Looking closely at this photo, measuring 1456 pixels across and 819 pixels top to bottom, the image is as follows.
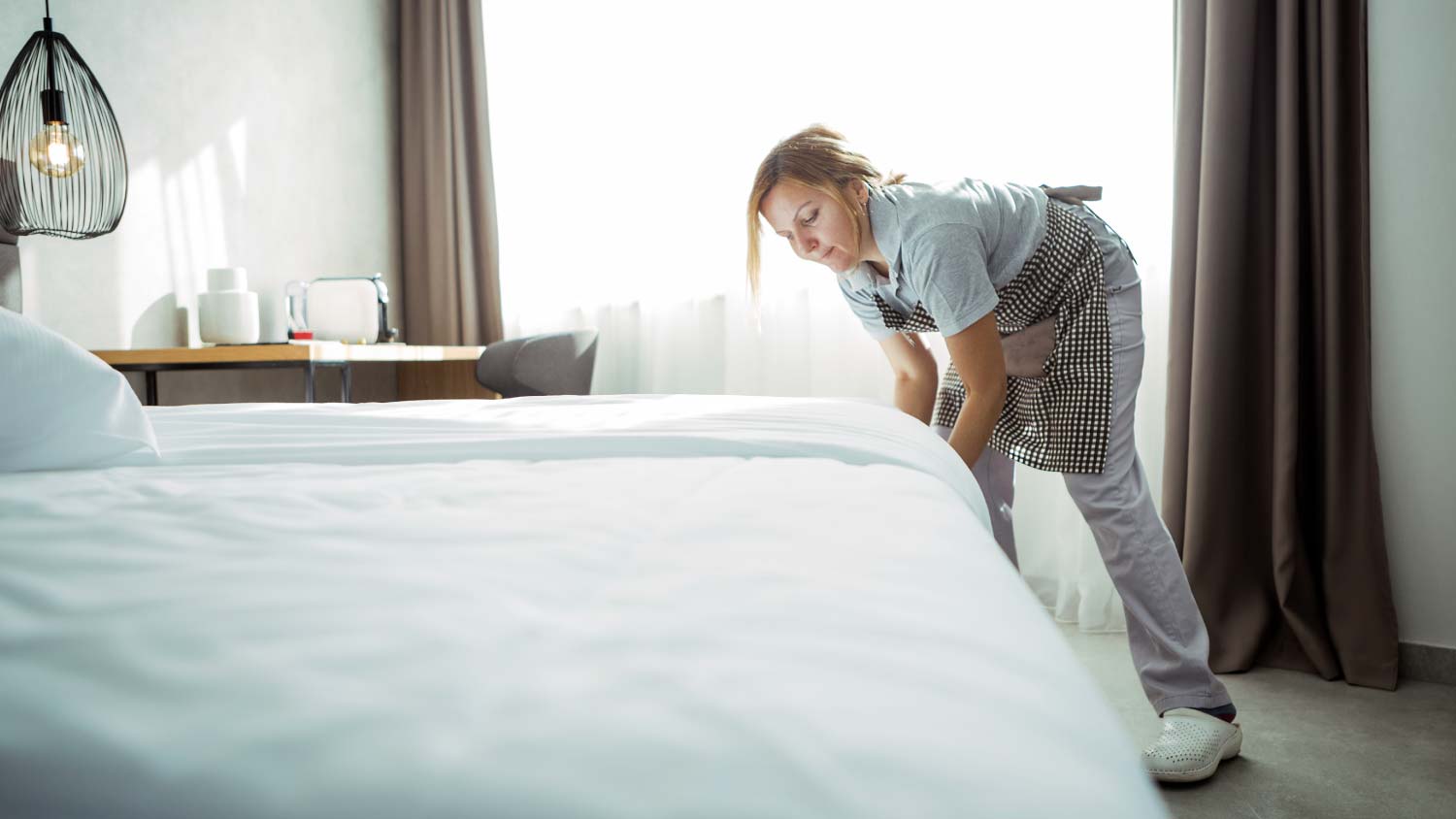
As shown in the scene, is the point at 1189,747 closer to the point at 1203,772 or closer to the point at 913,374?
the point at 1203,772

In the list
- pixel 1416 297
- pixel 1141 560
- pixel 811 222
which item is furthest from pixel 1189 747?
pixel 1416 297

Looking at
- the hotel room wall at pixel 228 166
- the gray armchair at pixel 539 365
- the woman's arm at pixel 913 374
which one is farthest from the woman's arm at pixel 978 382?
the hotel room wall at pixel 228 166

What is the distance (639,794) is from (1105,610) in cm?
247

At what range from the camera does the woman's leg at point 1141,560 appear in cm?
158

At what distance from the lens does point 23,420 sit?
763mm

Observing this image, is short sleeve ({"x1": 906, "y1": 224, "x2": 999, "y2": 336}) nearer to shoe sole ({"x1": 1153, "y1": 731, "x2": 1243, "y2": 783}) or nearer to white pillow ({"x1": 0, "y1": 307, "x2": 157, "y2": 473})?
shoe sole ({"x1": 1153, "y1": 731, "x2": 1243, "y2": 783})

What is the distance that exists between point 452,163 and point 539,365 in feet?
3.51

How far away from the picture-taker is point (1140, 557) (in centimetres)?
159

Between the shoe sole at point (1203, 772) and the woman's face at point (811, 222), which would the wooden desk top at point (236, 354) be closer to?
the woman's face at point (811, 222)

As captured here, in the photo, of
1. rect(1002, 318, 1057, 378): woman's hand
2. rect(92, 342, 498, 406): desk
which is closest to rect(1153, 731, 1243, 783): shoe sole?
rect(1002, 318, 1057, 378): woman's hand

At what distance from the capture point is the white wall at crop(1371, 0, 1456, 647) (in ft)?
6.50

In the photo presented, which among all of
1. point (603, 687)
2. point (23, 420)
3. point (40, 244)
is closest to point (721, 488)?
point (603, 687)

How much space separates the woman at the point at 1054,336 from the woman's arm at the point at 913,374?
0.13m

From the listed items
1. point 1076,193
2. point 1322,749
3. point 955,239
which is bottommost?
point 1322,749
